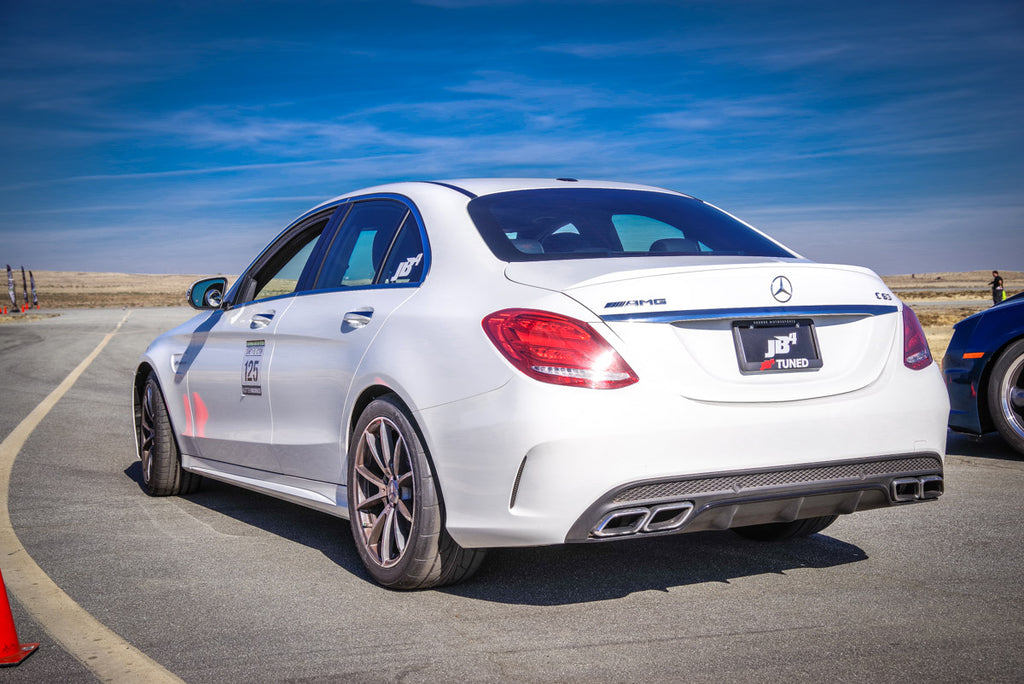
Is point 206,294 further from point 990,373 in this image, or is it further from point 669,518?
point 990,373

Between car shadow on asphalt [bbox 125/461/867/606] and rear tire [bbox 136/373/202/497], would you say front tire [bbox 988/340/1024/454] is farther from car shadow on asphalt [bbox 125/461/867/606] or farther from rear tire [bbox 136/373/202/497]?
rear tire [bbox 136/373/202/497]

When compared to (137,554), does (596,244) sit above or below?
above

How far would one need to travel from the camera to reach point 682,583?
4195mm

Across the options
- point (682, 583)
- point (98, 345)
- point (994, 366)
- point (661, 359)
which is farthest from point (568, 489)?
point (98, 345)

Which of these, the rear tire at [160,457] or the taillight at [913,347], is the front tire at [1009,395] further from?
the rear tire at [160,457]

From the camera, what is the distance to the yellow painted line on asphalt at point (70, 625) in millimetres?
3254

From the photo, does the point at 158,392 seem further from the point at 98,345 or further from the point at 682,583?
the point at 98,345

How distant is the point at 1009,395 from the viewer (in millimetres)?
6922

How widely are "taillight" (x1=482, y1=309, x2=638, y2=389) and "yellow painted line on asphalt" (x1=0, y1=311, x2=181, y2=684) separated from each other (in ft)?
4.94

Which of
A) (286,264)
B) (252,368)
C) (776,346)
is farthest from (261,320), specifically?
(776,346)

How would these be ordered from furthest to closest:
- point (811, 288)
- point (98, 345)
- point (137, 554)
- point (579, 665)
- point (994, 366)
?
point (98, 345) → point (994, 366) → point (137, 554) → point (811, 288) → point (579, 665)

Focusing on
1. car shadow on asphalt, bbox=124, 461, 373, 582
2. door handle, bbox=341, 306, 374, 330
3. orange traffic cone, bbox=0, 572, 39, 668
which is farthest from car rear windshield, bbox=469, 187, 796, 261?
orange traffic cone, bbox=0, 572, 39, 668

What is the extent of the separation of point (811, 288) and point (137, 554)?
334 cm

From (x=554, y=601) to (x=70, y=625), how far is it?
1.81 m
